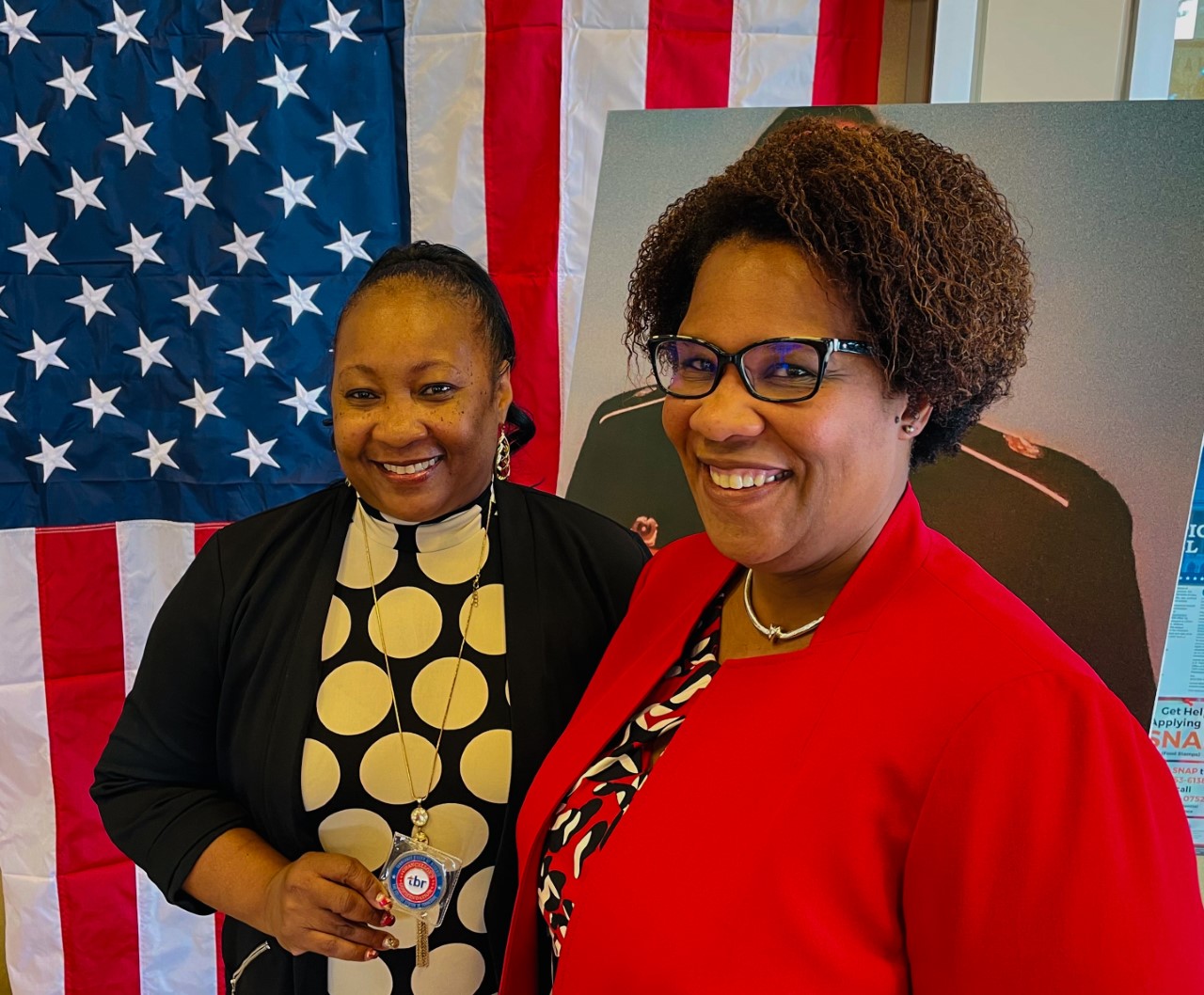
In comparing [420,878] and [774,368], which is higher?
[774,368]

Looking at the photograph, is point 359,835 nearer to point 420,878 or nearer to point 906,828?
point 420,878

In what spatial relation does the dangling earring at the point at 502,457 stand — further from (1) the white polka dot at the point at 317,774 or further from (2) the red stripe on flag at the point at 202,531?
(2) the red stripe on flag at the point at 202,531

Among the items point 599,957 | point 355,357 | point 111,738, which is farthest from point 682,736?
point 111,738


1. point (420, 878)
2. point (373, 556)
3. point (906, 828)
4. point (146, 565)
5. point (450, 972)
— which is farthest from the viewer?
point (146, 565)

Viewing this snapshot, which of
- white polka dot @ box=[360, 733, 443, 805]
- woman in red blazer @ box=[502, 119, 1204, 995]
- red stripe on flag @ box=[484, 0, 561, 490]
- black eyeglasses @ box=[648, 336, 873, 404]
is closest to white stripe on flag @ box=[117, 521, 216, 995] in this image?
red stripe on flag @ box=[484, 0, 561, 490]

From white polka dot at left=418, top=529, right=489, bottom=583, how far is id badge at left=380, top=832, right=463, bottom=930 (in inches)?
15.3

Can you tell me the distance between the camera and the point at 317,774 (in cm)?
132

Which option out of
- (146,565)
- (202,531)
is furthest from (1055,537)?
(146,565)

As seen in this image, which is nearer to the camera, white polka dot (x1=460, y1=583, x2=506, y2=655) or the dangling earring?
white polka dot (x1=460, y1=583, x2=506, y2=655)

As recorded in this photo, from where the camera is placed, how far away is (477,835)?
52.5 inches

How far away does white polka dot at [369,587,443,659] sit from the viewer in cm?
138

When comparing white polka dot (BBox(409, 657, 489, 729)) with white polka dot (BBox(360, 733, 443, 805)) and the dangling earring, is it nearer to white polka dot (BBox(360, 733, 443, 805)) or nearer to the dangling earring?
white polka dot (BBox(360, 733, 443, 805))

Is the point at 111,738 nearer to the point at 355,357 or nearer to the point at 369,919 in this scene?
the point at 369,919

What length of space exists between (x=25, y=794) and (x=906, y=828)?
261 cm
